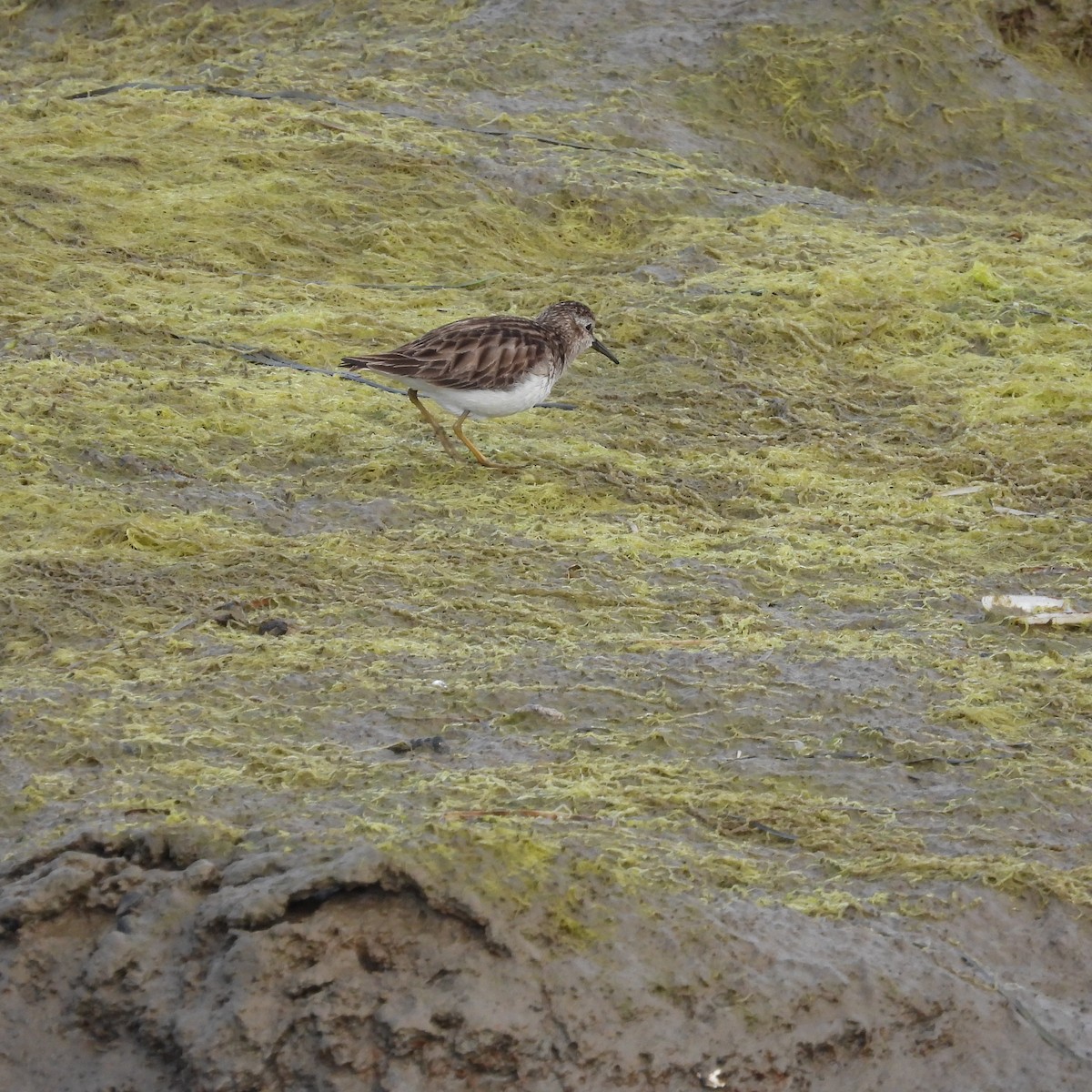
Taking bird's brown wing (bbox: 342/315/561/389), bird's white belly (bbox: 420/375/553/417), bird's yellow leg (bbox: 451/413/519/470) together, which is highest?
bird's brown wing (bbox: 342/315/561/389)

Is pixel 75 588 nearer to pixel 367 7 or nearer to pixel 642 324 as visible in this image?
pixel 642 324

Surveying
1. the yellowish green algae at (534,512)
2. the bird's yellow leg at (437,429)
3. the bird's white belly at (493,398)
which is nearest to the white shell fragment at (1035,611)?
the yellowish green algae at (534,512)

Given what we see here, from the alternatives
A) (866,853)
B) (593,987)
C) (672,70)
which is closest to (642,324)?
(672,70)

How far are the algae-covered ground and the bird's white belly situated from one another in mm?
319

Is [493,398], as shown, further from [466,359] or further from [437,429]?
[437,429]

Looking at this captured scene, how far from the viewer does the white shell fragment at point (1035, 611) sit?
7.29 metres

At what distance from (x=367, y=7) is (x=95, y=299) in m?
6.77

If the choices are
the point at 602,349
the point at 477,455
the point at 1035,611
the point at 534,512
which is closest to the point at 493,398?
the point at 477,455

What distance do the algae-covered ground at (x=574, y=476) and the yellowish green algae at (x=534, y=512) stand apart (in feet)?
0.09

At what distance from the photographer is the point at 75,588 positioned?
22.5 ft

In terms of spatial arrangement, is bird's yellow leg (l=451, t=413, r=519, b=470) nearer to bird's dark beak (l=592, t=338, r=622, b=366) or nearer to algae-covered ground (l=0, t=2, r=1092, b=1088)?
algae-covered ground (l=0, t=2, r=1092, b=1088)

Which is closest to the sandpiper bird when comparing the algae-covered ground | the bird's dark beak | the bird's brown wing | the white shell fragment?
the bird's brown wing

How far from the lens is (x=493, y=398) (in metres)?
8.77

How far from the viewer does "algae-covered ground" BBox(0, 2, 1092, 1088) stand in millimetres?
5289
